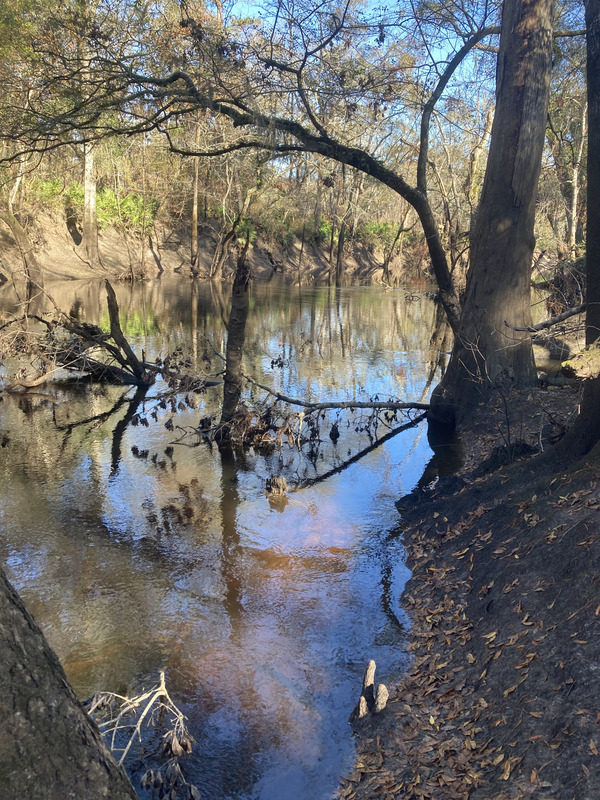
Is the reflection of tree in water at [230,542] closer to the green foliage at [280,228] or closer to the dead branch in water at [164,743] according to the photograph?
the dead branch in water at [164,743]

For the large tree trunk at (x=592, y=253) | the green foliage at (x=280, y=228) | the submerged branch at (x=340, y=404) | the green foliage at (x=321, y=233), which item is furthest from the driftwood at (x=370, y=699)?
the green foliage at (x=321, y=233)

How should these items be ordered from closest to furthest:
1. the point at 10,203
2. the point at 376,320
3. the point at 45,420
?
the point at 45,420, the point at 376,320, the point at 10,203

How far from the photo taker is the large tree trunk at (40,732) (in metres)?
1.85

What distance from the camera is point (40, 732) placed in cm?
191

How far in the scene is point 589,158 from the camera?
18.6ft

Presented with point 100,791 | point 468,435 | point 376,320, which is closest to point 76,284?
point 376,320

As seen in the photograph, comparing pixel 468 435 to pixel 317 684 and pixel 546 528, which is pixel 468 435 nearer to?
pixel 546 528

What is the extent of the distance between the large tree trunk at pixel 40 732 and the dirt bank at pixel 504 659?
6.98ft

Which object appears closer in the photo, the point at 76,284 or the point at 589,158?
the point at 589,158

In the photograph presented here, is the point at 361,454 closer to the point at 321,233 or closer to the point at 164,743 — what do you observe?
the point at 164,743

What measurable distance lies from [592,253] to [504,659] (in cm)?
365

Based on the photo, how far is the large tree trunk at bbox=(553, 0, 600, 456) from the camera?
553 centimetres

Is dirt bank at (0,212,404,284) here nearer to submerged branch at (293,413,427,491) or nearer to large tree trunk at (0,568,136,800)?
submerged branch at (293,413,427,491)

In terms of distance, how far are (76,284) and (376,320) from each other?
59.5 ft
